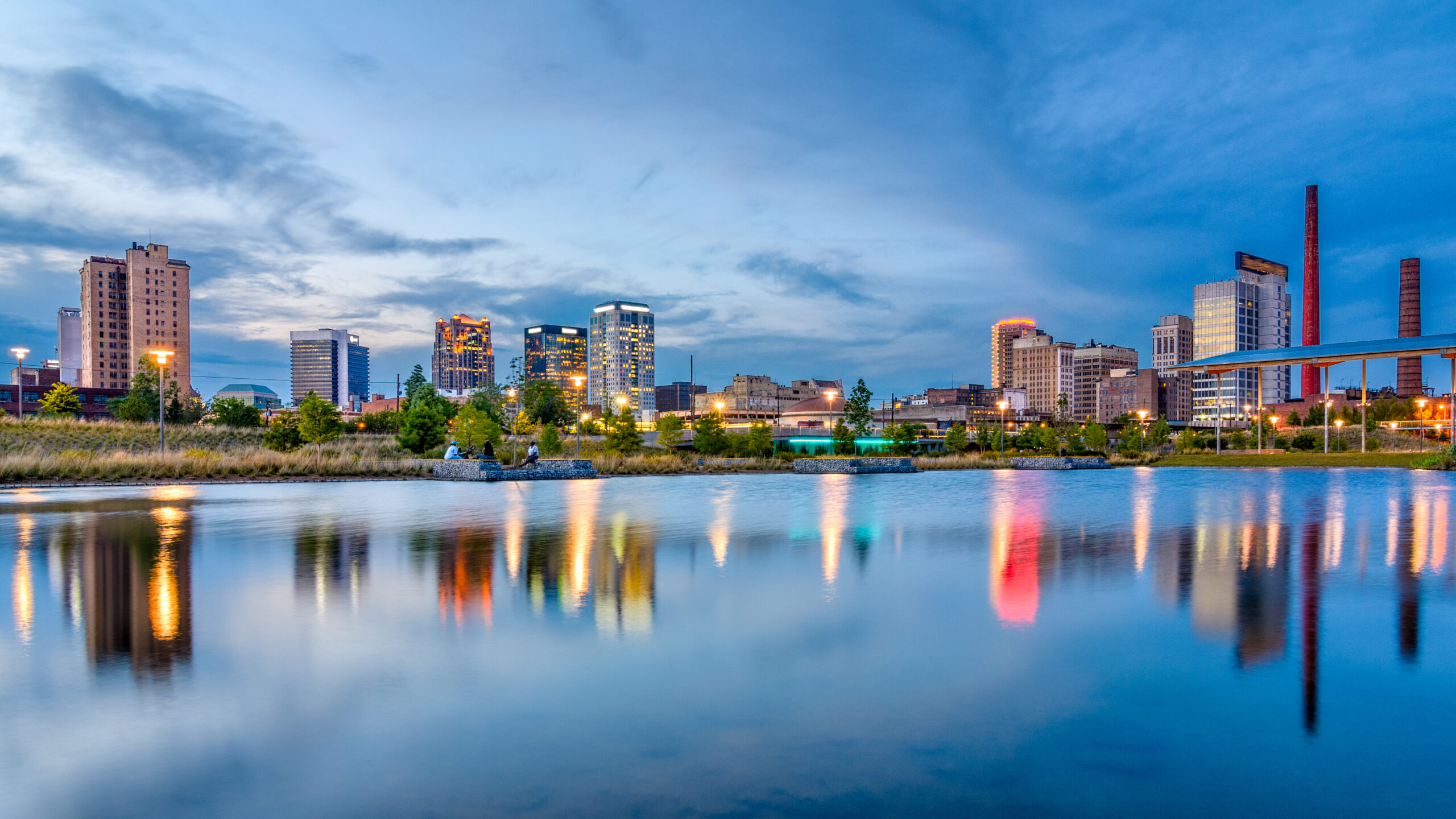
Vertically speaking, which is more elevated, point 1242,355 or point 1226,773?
point 1242,355

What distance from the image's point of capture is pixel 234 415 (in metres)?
61.4

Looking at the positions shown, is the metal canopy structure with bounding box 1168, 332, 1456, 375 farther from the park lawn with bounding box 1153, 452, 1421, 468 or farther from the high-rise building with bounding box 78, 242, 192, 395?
the high-rise building with bounding box 78, 242, 192, 395

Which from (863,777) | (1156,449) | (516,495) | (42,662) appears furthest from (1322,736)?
(1156,449)

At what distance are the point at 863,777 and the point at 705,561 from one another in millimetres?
7041

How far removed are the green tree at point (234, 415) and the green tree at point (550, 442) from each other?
28.7 metres

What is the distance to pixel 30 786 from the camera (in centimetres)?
412

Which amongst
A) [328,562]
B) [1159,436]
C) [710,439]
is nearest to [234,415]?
[710,439]

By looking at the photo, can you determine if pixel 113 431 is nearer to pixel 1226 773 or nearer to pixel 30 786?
pixel 30 786

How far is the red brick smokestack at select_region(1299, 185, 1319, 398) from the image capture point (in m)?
154

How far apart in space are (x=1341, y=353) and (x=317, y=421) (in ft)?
217

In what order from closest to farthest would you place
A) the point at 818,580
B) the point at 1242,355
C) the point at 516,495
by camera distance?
the point at 818,580 < the point at 516,495 < the point at 1242,355

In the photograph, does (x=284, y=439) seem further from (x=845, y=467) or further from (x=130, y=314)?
(x=130, y=314)

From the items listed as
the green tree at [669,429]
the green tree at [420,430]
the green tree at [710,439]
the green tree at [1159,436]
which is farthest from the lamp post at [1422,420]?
the green tree at [420,430]

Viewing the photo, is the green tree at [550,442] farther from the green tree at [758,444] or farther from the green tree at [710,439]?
the green tree at [758,444]
